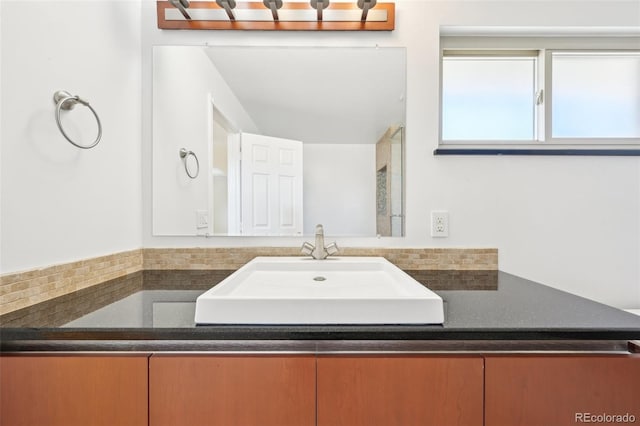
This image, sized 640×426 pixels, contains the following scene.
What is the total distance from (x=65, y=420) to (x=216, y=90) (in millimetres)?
1166

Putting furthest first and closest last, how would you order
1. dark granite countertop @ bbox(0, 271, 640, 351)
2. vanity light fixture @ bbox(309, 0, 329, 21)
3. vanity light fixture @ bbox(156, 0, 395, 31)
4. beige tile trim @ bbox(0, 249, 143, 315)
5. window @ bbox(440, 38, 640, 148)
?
1. window @ bbox(440, 38, 640, 148)
2. vanity light fixture @ bbox(156, 0, 395, 31)
3. vanity light fixture @ bbox(309, 0, 329, 21)
4. beige tile trim @ bbox(0, 249, 143, 315)
5. dark granite countertop @ bbox(0, 271, 640, 351)

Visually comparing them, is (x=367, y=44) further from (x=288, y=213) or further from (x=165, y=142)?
(x=165, y=142)

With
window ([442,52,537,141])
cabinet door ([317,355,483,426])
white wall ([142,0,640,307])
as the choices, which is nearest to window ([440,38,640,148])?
window ([442,52,537,141])

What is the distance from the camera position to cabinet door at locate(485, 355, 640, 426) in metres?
0.67

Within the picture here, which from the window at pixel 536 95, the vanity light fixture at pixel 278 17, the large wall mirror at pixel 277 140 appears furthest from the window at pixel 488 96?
the vanity light fixture at pixel 278 17

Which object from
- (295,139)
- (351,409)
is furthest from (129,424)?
(295,139)

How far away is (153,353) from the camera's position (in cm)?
69

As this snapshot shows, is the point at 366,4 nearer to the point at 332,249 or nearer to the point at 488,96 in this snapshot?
the point at 488,96

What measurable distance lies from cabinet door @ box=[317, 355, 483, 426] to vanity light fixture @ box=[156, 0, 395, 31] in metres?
1.24

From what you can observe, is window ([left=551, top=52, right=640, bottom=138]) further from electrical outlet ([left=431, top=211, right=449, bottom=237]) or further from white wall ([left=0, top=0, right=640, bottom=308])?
electrical outlet ([left=431, top=211, right=449, bottom=237])

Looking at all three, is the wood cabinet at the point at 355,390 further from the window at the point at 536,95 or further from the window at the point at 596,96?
the window at the point at 596,96

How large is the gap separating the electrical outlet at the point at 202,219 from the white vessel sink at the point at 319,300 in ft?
1.07

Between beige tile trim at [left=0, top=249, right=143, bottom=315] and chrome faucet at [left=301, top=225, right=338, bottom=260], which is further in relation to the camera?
chrome faucet at [left=301, top=225, right=338, bottom=260]

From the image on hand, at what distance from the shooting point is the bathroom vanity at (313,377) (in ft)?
2.17
